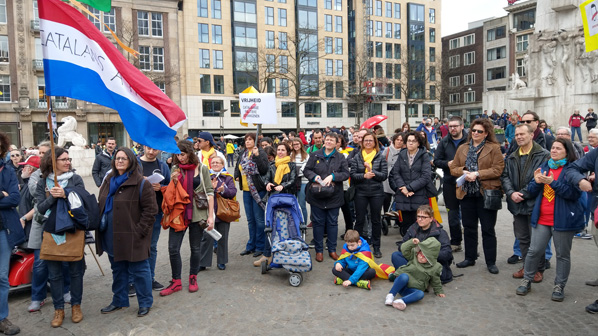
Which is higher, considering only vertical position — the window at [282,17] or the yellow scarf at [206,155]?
the window at [282,17]

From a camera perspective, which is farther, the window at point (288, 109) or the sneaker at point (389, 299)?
the window at point (288, 109)

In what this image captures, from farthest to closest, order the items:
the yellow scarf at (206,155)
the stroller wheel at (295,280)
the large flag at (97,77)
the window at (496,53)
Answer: the window at (496,53) < the yellow scarf at (206,155) < the stroller wheel at (295,280) < the large flag at (97,77)

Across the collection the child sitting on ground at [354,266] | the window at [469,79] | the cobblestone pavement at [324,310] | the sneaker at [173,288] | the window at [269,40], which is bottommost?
the cobblestone pavement at [324,310]

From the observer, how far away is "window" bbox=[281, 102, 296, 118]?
57.3m

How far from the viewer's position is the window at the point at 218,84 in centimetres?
5401

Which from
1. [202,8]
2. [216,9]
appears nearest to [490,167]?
[202,8]

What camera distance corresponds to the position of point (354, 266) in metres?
5.95

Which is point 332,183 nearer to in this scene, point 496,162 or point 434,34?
point 496,162

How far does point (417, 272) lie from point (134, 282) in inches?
135

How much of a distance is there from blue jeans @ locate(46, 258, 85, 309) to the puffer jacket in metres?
4.18

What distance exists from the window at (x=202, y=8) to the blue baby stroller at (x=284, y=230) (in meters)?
51.0

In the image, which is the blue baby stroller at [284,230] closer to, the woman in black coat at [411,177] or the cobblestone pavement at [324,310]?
the cobblestone pavement at [324,310]

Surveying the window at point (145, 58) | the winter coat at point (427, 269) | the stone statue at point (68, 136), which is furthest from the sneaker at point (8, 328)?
the window at point (145, 58)

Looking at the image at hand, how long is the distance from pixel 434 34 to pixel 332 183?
67.7 meters
